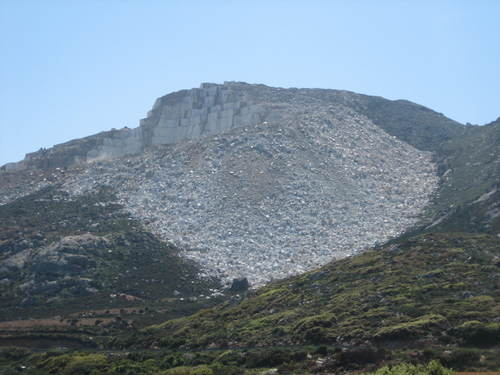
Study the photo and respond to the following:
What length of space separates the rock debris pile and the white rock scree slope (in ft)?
0.51

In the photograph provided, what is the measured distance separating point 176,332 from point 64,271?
76.8 feet

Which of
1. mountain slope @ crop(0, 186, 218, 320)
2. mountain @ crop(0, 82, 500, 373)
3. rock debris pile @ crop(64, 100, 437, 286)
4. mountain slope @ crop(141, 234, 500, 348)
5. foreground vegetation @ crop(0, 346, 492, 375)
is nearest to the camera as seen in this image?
foreground vegetation @ crop(0, 346, 492, 375)

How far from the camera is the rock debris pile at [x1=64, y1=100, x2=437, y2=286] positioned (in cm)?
8031

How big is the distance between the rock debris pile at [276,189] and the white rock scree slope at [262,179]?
156mm

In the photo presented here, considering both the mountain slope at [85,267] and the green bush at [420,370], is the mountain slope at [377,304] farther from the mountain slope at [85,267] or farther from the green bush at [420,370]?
the mountain slope at [85,267]

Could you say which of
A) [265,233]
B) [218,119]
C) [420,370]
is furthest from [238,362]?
[218,119]

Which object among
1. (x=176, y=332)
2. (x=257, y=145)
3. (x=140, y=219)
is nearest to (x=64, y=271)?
(x=140, y=219)

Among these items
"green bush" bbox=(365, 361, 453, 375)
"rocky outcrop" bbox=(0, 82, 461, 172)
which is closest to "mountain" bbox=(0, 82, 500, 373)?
"rocky outcrop" bbox=(0, 82, 461, 172)

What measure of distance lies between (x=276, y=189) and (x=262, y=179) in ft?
10.9

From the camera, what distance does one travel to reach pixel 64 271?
73.7m

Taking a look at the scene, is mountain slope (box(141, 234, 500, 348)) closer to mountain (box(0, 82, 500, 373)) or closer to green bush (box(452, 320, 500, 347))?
green bush (box(452, 320, 500, 347))

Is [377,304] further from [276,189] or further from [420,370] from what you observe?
[276,189]

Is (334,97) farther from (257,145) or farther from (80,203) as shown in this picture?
(80,203)

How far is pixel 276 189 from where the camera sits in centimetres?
9312
